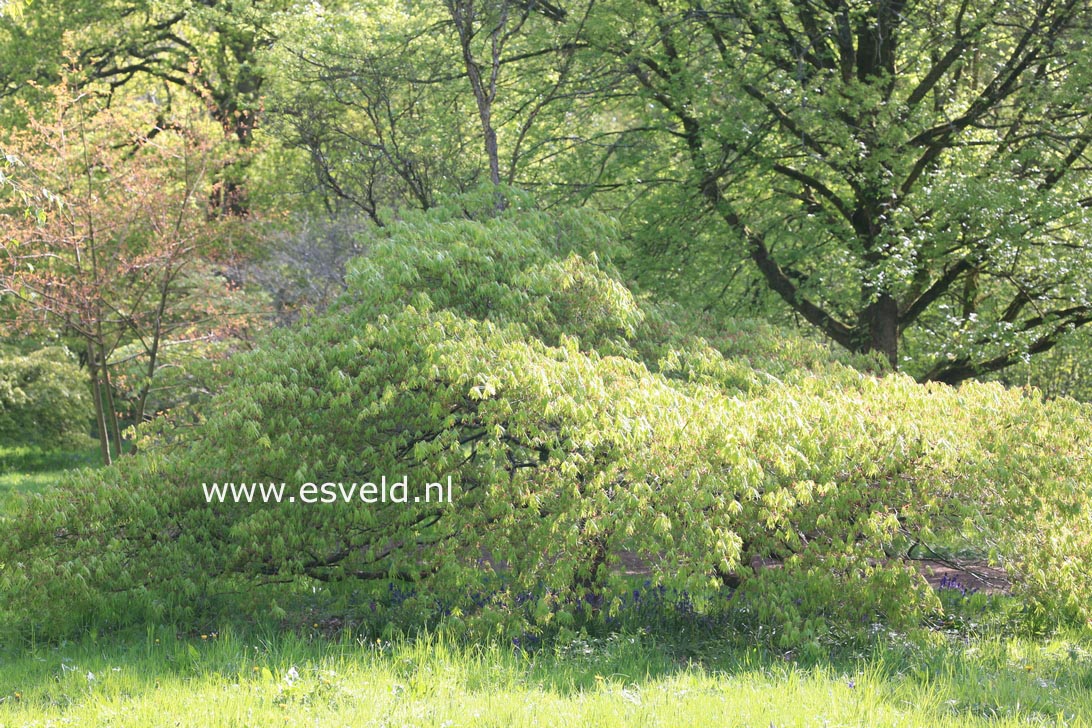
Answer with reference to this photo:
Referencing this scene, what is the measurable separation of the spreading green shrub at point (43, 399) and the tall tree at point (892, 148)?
10.7 meters

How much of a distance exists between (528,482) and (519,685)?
1.39 metres

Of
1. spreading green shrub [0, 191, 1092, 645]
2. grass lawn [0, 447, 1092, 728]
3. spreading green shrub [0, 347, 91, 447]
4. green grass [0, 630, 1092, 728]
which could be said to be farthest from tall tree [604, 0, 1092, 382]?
spreading green shrub [0, 347, 91, 447]

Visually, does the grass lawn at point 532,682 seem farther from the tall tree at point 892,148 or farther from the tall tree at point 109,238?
the tall tree at point 109,238

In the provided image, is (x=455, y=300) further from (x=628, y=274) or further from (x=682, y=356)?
(x=628, y=274)

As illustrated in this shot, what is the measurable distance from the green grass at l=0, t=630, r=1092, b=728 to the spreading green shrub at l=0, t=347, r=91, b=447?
11.3 m

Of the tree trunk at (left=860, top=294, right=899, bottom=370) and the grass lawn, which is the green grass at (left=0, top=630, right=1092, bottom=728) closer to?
the grass lawn

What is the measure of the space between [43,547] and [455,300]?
3.16 metres

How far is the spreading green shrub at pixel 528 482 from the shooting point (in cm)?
612

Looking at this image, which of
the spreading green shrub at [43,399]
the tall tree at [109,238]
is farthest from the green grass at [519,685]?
the spreading green shrub at [43,399]

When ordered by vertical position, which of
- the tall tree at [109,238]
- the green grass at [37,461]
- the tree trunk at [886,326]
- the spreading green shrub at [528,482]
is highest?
the tall tree at [109,238]

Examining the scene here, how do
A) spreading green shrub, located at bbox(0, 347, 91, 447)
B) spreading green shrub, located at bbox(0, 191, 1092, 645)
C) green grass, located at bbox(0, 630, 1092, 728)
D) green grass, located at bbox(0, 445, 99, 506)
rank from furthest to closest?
spreading green shrub, located at bbox(0, 347, 91, 447)
green grass, located at bbox(0, 445, 99, 506)
spreading green shrub, located at bbox(0, 191, 1092, 645)
green grass, located at bbox(0, 630, 1092, 728)

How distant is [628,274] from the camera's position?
1219 cm

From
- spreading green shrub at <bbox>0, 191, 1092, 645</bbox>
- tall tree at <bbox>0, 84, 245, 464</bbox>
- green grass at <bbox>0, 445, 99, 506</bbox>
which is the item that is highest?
tall tree at <bbox>0, 84, 245, 464</bbox>

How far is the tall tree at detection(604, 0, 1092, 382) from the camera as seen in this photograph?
1130 cm
